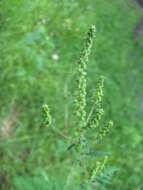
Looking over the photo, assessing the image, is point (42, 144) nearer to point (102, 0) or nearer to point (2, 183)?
point (2, 183)

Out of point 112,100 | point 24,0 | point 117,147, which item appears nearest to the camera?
point 24,0

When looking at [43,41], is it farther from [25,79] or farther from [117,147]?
[117,147]

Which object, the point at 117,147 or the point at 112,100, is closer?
the point at 117,147

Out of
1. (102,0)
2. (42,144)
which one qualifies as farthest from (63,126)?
(102,0)

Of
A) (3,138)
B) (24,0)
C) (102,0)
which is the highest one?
(102,0)

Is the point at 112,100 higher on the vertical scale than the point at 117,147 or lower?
higher

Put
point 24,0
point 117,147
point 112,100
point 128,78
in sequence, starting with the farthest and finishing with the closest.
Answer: point 128,78 → point 112,100 → point 117,147 → point 24,0
